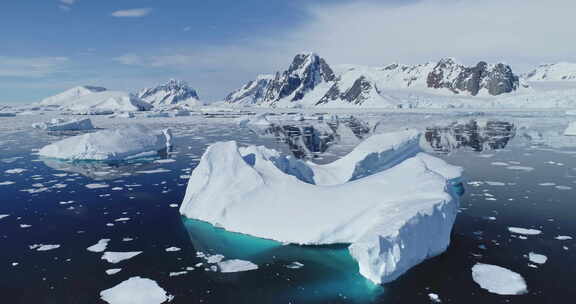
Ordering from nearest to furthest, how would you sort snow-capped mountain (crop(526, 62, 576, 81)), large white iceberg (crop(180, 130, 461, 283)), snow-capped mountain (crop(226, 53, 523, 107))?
large white iceberg (crop(180, 130, 461, 283))
snow-capped mountain (crop(226, 53, 523, 107))
snow-capped mountain (crop(526, 62, 576, 81))

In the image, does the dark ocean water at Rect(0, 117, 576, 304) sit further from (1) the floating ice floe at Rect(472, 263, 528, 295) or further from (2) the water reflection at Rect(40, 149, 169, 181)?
(2) the water reflection at Rect(40, 149, 169, 181)

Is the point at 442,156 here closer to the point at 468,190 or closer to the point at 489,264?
the point at 468,190

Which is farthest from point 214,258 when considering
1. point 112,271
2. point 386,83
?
point 386,83

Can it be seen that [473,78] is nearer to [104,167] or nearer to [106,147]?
[106,147]

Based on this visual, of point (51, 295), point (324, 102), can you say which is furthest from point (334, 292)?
point (324, 102)

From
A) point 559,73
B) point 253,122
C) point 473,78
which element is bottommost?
point 253,122

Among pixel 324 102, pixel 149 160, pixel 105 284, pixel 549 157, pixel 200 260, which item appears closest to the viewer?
pixel 105 284

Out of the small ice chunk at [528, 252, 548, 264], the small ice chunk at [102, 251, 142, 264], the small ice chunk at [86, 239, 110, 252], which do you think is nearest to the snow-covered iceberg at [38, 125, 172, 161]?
the small ice chunk at [86, 239, 110, 252]
